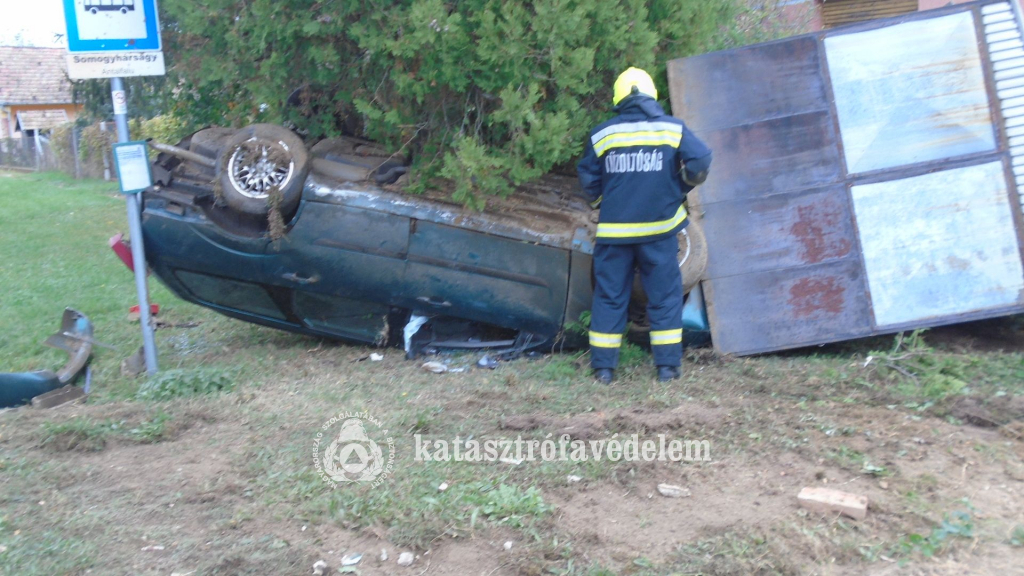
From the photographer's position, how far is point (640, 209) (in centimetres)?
493

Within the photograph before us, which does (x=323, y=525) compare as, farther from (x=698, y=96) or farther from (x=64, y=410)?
(x=698, y=96)

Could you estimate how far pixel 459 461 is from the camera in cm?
398

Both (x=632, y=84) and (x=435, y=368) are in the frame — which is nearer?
(x=632, y=84)

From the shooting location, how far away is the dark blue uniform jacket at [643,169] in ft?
16.0

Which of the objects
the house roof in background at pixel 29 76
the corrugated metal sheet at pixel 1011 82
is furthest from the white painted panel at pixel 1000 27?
the house roof in background at pixel 29 76

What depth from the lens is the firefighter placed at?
16.0 ft

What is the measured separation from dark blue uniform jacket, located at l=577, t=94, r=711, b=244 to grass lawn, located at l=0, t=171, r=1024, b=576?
3.05 ft

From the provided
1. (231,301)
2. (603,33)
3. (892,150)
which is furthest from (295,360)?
(892,150)

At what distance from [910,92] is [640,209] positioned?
186 centimetres

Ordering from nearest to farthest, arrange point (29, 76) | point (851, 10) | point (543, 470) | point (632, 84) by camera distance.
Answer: point (543, 470)
point (632, 84)
point (851, 10)
point (29, 76)

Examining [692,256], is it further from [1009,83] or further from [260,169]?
[260,169]

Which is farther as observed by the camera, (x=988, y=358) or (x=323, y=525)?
(x=988, y=358)

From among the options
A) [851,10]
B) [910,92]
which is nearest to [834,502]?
[910,92]

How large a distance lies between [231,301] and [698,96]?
11.3 feet
